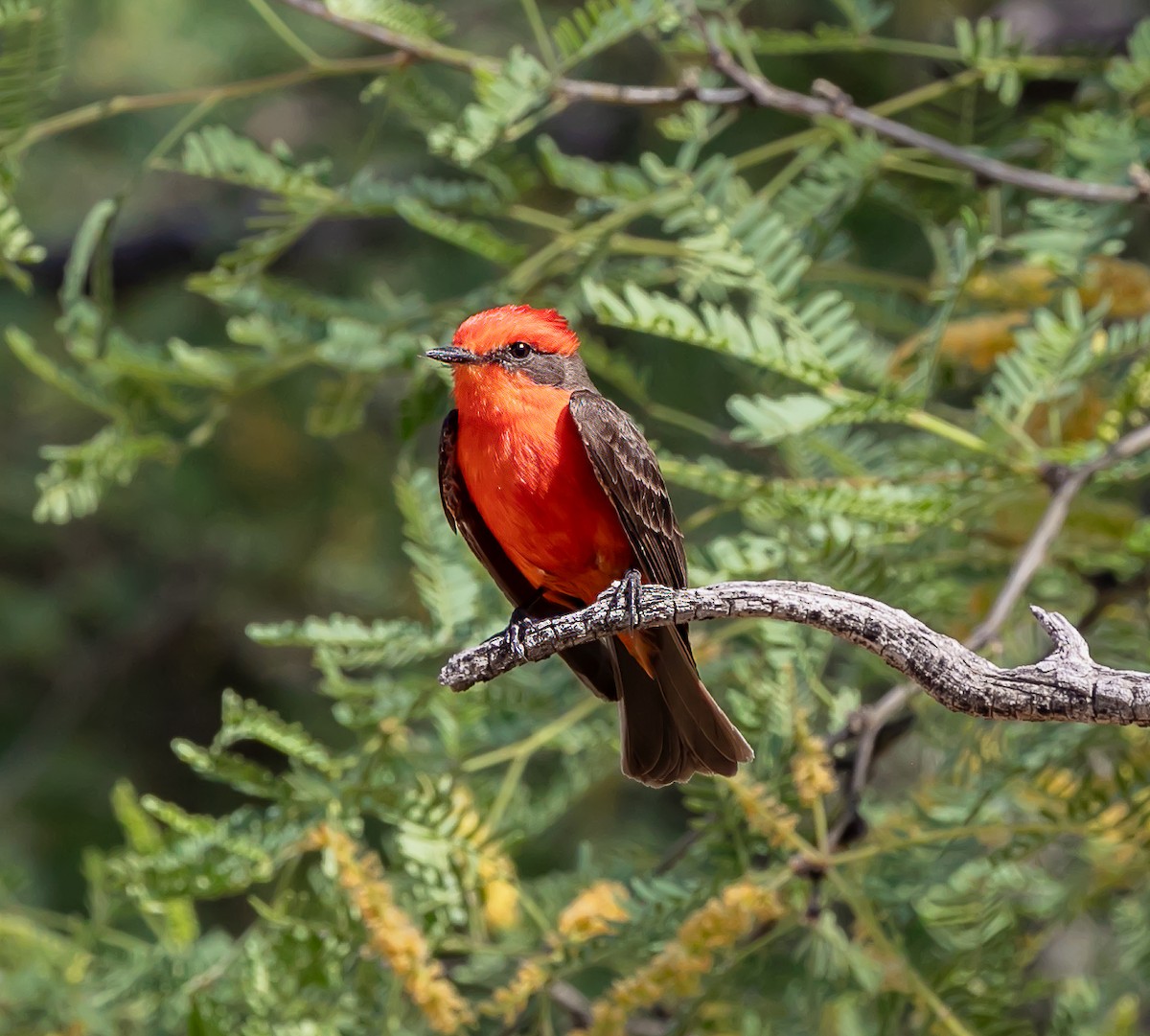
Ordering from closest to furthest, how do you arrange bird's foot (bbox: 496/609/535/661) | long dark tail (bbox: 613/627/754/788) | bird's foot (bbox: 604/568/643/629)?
bird's foot (bbox: 604/568/643/629) < bird's foot (bbox: 496/609/535/661) < long dark tail (bbox: 613/627/754/788)

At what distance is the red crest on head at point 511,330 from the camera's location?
13.3 ft

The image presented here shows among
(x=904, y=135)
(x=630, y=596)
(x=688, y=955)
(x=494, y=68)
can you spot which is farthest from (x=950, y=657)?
(x=494, y=68)

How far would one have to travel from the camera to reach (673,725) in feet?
12.5

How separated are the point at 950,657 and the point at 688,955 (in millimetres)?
1165

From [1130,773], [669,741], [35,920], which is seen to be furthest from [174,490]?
[1130,773]

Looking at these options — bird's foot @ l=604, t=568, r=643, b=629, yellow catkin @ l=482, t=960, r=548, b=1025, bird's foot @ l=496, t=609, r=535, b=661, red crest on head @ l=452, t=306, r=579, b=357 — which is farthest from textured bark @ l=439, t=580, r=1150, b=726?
red crest on head @ l=452, t=306, r=579, b=357

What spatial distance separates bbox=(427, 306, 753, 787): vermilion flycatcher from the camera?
3787mm

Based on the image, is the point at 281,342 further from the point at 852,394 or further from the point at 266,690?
the point at 266,690

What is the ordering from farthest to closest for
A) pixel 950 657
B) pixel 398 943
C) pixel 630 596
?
pixel 398 943
pixel 630 596
pixel 950 657

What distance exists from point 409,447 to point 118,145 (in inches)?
166

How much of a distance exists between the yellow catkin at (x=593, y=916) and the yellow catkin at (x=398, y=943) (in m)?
0.35

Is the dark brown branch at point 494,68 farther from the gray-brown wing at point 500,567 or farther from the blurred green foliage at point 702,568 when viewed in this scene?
the gray-brown wing at point 500,567

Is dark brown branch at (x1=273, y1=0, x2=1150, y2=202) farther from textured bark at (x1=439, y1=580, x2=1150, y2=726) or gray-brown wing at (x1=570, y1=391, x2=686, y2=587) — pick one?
textured bark at (x1=439, y1=580, x2=1150, y2=726)

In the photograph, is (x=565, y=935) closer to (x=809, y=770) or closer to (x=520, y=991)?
(x=520, y=991)
